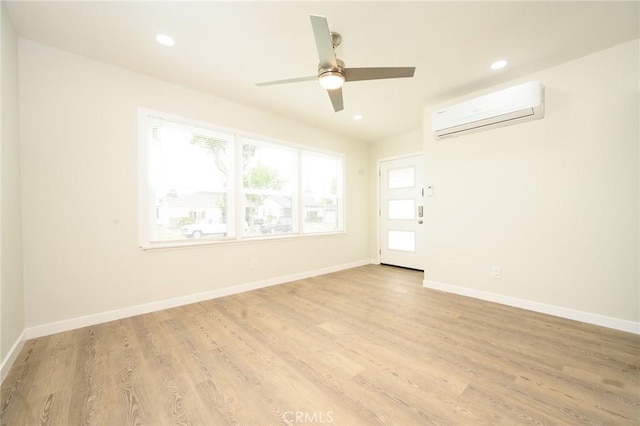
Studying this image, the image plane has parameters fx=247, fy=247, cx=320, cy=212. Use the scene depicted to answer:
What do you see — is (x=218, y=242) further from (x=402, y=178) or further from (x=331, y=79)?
(x=402, y=178)

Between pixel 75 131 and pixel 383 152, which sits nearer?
pixel 75 131

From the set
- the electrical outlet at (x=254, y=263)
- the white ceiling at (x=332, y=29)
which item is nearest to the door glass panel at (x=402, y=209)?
the white ceiling at (x=332, y=29)

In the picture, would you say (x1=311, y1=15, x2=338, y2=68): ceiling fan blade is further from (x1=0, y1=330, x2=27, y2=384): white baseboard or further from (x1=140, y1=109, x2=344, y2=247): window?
(x1=0, y1=330, x2=27, y2=384): white baseboard

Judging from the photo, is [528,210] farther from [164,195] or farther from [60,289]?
[60,289]

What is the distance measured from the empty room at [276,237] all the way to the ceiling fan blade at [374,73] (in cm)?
2

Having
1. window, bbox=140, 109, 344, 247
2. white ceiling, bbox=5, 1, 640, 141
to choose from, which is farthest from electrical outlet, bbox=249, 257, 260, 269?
white ceiling, bbox=5, 1, 640, 141

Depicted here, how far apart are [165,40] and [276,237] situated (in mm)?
2619

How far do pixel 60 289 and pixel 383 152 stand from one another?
5.15 metres

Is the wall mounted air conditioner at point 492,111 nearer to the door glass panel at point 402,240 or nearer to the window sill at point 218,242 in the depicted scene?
the door glass panel at point 402,240

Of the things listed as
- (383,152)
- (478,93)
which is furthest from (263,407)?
(383,152)

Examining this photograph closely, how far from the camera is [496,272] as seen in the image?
9.89 ft

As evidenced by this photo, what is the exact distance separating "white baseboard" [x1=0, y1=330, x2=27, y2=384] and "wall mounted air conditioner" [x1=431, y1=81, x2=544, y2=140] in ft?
14.8

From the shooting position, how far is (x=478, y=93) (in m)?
3.13

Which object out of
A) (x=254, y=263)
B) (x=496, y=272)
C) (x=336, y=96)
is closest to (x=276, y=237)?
(x=254, y=263)
